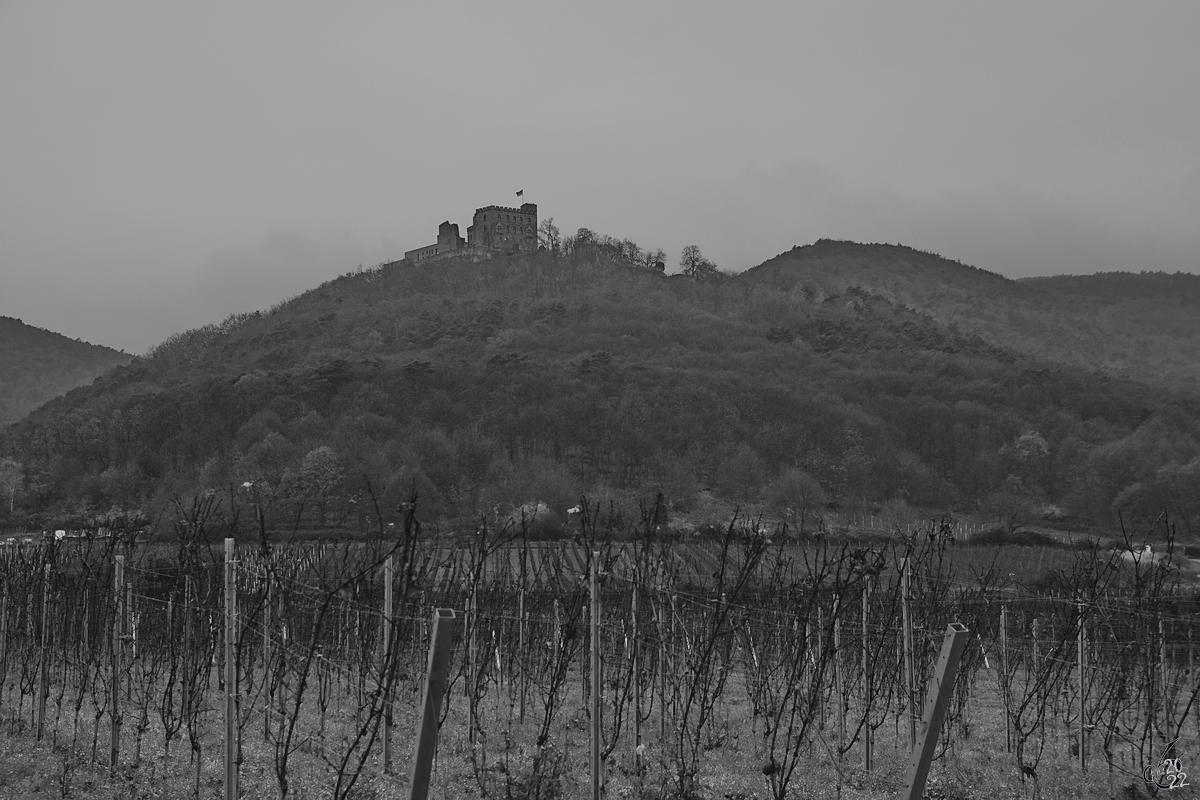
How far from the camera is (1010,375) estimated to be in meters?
124

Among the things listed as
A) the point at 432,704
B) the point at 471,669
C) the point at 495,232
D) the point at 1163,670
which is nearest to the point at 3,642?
the point at 471,669

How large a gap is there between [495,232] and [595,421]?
76227mm

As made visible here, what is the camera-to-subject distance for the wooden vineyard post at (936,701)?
8266mm

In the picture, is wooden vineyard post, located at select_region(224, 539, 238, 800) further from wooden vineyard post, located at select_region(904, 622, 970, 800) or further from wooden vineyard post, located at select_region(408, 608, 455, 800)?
wooden vineyard post, located at select_region(904, 622, 970, 800)

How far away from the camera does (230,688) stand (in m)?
9.05

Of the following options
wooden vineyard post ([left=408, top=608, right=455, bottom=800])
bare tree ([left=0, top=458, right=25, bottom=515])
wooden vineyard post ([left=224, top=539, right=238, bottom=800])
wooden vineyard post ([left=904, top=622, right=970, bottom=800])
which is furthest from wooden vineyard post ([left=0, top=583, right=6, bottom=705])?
bare tree ([left=0, top=458, right=25, bottom=515])

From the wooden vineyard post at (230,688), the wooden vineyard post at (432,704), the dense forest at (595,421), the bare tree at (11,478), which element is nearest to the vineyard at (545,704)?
the wooden vineyard post at (230,688)

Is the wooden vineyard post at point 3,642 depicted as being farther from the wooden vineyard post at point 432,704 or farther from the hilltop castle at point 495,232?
the hilltop castle at point 495,232

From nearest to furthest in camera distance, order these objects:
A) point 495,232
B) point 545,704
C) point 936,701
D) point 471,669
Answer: point 936,701 → point 545,704 → point 471,669 → point 495,232

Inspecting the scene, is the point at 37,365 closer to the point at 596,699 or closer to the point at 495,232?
the point at 495,232

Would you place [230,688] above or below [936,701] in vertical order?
below

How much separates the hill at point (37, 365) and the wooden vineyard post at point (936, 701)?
168 metres

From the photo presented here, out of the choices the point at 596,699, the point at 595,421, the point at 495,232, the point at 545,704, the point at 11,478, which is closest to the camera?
the point at 596,699

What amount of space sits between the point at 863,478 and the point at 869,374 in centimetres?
3504
